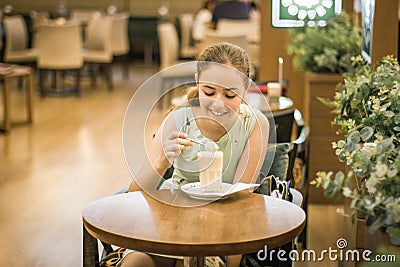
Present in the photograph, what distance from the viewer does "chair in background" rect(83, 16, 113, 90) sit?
11.6 m

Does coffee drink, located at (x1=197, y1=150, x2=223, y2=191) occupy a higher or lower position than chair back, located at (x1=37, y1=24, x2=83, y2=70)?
higher

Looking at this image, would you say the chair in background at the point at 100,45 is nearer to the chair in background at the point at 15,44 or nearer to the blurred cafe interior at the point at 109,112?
the blurred cafe interior at the point at 109,112

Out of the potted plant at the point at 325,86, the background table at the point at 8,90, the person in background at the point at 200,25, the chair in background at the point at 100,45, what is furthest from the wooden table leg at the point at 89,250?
the chair in background at the point at 100,45

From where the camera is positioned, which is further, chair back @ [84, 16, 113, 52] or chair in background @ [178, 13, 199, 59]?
chair back @ [84, 16, 113, 52]

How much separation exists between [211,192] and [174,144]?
23 cm

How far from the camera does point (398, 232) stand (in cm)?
213

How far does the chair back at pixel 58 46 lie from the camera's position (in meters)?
10.8

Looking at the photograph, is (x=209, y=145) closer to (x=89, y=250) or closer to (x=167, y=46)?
(x=89, y=250)

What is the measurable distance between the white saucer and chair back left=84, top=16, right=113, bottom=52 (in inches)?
353

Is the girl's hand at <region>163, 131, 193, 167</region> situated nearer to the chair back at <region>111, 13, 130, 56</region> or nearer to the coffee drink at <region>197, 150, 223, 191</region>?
the coffee drink at <region>197, 150, 223, 191</region>

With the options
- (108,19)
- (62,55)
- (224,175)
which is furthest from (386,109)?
(108,19)

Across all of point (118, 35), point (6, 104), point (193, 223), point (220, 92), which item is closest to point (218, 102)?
point (220, 92)

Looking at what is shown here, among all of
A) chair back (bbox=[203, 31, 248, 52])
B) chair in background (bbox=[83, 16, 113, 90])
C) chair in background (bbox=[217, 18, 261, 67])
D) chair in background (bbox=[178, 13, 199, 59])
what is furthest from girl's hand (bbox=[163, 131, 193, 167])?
chair in background (bbox=[83, 16, 113, 90])

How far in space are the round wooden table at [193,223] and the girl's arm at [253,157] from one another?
216mm
